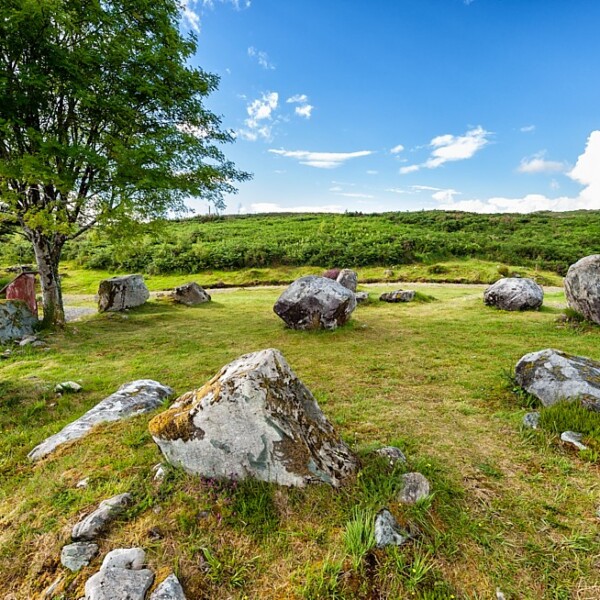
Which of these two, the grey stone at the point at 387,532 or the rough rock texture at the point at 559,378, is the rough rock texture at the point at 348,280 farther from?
the grey stone at the point at 387,532

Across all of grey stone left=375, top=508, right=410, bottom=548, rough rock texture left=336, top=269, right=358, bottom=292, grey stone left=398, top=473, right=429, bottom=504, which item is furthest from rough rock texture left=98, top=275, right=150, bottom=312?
grey stone left=375, top=508, right=410, bottom=548

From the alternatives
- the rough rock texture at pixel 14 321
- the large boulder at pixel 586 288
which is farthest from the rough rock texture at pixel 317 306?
the rough rock texture at pixel 14 321

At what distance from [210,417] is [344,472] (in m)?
1.54

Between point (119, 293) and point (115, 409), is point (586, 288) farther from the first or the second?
point (119, 293)

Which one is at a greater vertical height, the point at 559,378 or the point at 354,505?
the point at 559,378

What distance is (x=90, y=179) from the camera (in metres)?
11.3

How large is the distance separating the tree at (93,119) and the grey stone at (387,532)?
1038cm

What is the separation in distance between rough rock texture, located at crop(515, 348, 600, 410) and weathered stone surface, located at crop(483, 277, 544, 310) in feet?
28.5

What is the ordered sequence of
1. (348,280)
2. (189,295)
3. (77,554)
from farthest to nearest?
(348,280)
(189,295)
(77,554)

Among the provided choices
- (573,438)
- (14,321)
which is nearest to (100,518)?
(573,438)

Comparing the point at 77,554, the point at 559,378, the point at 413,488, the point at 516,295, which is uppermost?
the point at 516,295

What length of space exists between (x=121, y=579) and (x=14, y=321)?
11.6 m

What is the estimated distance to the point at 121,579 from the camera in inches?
99.4

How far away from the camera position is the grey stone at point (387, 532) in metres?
2.78
